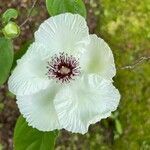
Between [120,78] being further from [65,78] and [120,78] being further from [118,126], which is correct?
[65,78]

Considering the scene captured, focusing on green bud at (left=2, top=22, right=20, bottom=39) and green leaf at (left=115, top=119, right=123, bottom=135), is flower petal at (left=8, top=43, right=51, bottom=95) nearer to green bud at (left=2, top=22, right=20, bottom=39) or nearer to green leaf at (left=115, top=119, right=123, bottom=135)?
green bud at (left=2, top=22, right=20, bottom=39)

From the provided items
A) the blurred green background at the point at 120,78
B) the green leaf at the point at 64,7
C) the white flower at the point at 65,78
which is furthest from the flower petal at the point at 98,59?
the blurred green background at the point at 120,78

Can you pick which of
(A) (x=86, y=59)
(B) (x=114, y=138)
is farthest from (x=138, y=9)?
(A) (x=86, y=59)

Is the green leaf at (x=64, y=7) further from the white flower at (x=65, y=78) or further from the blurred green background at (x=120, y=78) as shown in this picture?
the blurred green background at (x=120, y=78)

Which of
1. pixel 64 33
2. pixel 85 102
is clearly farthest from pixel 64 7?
pixel 85 102

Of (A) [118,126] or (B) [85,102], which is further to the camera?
(A) [118,126]

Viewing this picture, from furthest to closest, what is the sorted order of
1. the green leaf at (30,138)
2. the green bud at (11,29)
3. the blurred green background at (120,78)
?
the blurred green background at (120,78), the green leaf at (30,138), the green bud at (11,29)

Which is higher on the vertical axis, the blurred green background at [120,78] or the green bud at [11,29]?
the green bud at [11,29]
